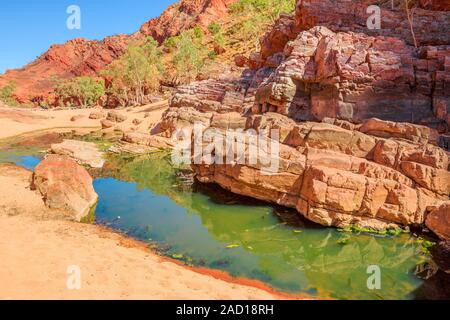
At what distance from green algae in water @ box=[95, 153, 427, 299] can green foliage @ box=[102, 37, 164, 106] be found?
41.5 metres

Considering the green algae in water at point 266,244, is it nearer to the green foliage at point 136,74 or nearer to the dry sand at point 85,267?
the dry sand at point 85,267

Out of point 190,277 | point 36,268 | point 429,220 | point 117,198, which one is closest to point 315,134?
point 429,220

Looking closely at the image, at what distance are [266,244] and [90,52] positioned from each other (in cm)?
11155

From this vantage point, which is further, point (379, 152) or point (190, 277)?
point (379, 152)

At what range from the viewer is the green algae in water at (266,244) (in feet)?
29.5

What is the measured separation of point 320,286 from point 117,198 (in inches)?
429

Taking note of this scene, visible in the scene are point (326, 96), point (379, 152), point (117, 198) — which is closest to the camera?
point (379, 152)

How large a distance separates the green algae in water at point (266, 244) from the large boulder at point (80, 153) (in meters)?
7.10

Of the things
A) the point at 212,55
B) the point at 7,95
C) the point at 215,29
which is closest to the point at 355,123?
the point at 212,55

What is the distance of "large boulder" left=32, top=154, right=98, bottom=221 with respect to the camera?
42.3ft

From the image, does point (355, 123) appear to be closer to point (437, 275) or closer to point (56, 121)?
point (437, 275)

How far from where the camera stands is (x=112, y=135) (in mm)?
35781
